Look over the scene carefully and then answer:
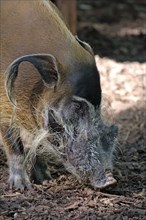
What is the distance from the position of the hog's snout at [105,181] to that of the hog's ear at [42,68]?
22.3 inches

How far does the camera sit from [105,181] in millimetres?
3768

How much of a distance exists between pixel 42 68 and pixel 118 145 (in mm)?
1016

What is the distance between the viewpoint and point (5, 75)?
397 cm

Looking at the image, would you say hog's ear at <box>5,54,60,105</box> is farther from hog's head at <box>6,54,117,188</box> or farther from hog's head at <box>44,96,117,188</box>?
hog's head at <box>44,96,117,188</box>

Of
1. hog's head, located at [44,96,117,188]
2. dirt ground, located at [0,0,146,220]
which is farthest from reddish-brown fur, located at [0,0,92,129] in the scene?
dirt ground, located at [0,0,146,220]

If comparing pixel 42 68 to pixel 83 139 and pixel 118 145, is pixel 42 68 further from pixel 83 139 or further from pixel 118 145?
pixel 118 145

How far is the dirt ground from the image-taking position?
3.68 m

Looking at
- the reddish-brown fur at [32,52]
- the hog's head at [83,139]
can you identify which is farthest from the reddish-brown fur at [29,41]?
the hog's head at [83,139]

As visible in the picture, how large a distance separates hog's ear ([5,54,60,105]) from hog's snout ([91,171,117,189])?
567 mm

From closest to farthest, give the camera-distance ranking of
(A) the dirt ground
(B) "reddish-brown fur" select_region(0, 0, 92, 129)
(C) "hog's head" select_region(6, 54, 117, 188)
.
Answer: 1. (A) the dirt ground
2. (C) "hog's head" select_region(6, 54, 117, 188)
3. (B) "reddish-brown fur" select_region(0, 0, 92, 129)

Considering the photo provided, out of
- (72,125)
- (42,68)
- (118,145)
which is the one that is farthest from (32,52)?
(118,145)

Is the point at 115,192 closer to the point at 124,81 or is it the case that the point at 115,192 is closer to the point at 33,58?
the point at 33,58

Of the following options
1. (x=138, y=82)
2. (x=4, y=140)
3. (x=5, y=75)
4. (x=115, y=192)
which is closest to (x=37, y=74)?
(x=5, y=75)

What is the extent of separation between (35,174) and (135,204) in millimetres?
700
